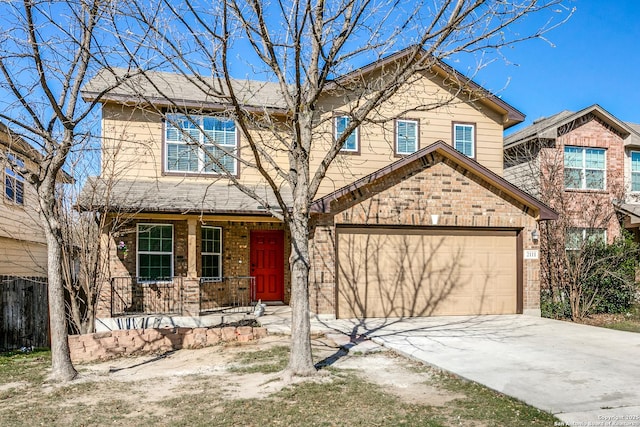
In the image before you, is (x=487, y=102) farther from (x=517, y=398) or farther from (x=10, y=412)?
(x=10, y=412)

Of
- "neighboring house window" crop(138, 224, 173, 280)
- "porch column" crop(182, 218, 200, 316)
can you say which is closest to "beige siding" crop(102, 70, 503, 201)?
"neighboring house window" crop(138, 224, 173, 280)

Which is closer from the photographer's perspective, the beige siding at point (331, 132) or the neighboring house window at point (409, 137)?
the beige siding at point (331, 132)

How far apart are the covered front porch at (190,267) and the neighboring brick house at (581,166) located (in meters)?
8.58

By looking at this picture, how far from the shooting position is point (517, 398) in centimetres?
636

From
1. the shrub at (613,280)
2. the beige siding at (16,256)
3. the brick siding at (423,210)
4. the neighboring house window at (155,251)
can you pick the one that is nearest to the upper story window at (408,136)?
the brick siding at (423,210)

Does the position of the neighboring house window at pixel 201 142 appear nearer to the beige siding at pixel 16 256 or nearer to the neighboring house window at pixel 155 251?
the neighboring house window at pixel 155 251

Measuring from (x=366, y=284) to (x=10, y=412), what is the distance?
27.6 feet

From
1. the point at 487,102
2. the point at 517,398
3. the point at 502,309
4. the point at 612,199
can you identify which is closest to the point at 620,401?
the point at 517,398

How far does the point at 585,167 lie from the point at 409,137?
7013 mm

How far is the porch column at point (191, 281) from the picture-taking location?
12438mm

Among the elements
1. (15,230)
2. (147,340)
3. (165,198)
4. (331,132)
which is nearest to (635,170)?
(331,132)

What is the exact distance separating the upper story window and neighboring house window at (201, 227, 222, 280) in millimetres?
5485

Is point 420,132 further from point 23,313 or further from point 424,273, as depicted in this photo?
point 23,313

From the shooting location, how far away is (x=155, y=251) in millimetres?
13641
